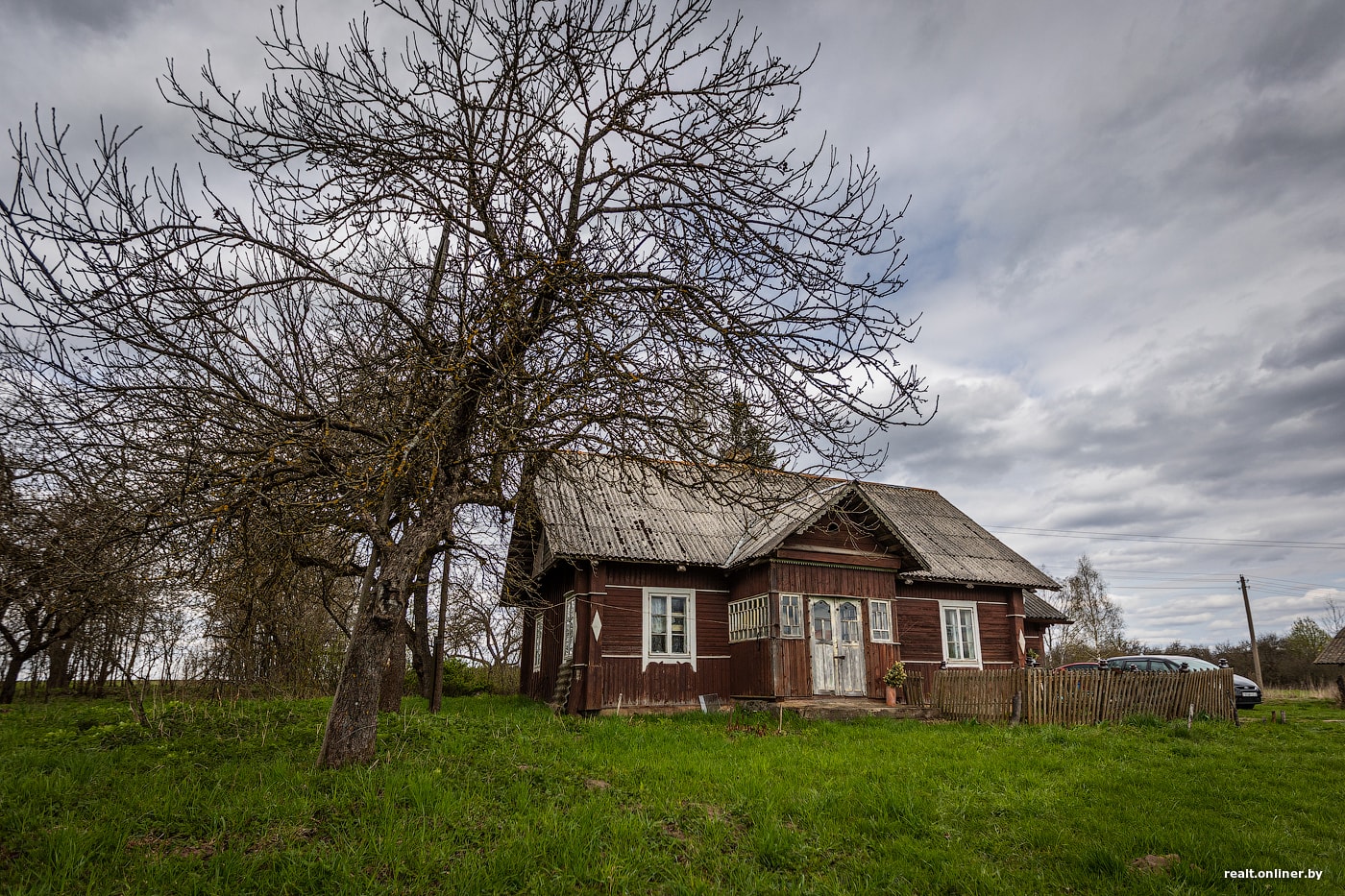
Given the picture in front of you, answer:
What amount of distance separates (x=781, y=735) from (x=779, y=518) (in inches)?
240

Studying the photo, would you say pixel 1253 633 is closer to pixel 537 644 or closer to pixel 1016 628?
pixel 1016 628

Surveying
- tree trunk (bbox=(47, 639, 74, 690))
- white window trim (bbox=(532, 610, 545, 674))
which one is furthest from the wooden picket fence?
tree trunk (bbox=(47, 639, 74, 690))

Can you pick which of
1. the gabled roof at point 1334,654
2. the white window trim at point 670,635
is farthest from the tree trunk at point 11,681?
the gabled roof at point 1334,654

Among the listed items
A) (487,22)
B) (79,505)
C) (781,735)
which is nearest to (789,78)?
(487,22)

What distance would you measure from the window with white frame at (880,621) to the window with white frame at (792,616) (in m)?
2.05

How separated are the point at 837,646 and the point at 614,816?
35.8ft

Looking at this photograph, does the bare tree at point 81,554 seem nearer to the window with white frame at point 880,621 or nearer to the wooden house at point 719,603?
the wooden house at point 719,603

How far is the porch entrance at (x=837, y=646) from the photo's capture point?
51.6 feet

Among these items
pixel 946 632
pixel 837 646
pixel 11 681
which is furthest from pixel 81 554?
pixel 946 632

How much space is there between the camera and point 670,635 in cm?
1638

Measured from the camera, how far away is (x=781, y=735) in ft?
37.4

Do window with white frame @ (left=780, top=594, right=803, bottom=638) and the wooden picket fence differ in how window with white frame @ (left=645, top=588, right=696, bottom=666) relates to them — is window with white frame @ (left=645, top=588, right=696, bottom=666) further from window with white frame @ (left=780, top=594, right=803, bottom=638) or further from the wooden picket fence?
the wooden picket fence

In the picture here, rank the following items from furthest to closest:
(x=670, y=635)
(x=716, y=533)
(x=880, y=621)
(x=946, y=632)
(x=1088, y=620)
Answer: (x=1088, y=620) < (x=946, y=632) < (x=716, y=533) < (x=880, y=621) < (x=670, y=635)

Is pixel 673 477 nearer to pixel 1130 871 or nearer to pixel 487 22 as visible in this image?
pixel 487 22
